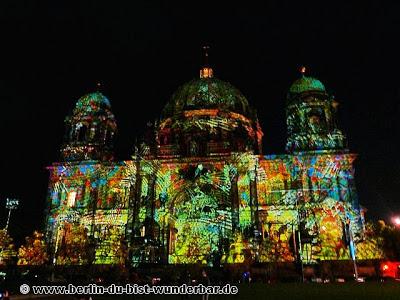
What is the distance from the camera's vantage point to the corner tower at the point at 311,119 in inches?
1753

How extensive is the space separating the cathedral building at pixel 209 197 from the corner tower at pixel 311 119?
12 cm

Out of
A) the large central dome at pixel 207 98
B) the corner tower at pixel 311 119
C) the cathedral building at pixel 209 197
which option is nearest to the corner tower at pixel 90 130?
the cathedral building at pixel 209 197

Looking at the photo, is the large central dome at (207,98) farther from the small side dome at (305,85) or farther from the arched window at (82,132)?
the arched window at (82,132)

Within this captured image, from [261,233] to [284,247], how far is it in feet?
14.4

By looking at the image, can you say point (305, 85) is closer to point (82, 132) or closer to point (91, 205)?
point (82, 132)

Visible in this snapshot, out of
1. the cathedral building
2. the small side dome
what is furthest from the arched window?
the small side dome

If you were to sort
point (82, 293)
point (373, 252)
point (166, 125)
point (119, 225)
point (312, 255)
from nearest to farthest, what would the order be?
point (82, 293), point (373, 252), point (312, 255), point (119, 225), point (166, 125)

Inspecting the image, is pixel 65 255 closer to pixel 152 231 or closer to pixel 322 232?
pixel 152 231

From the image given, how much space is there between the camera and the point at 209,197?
45.2m

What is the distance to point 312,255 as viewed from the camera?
36.9 m

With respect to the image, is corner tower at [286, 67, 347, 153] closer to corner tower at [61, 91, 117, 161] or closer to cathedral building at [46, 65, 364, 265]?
cathedral building at [46, 65, 364, 265]

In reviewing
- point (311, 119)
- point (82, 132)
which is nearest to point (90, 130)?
point (82, 132)

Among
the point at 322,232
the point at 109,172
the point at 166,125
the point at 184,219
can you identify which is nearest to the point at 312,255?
the point at 322,232

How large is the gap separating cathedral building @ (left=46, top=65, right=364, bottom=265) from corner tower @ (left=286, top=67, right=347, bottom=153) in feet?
0.41
